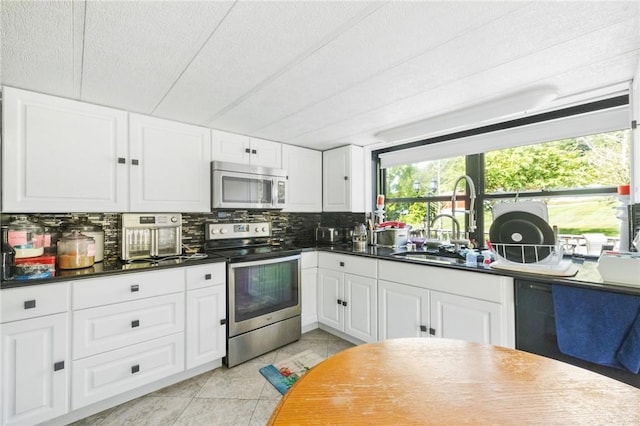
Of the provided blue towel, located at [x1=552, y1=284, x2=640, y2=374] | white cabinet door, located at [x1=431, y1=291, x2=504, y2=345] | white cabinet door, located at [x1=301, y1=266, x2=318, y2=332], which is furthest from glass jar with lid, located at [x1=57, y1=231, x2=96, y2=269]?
blue towel, located at [x1=552, y1=284, x2=640, y2=374]

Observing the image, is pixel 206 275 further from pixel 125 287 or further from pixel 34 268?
pixel 34 268

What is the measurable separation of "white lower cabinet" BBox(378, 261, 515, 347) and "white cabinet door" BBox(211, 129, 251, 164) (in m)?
1.74

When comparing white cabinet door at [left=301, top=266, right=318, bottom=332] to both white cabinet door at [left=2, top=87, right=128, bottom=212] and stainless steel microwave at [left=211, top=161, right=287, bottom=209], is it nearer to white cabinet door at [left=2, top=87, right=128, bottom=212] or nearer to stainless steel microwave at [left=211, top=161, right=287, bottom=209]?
stainless steel microwave at [left=211, top=161, right=287, bottom=209]

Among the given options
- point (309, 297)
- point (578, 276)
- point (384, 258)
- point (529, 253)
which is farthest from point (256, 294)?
point (578, 276)

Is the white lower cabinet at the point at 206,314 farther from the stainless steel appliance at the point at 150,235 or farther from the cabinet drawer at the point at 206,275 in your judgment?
the stainless steel appliance at the point at 150,235

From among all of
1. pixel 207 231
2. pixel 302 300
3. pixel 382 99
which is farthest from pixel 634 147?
pixel 207 231

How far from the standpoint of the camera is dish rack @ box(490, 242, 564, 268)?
161 centimetres

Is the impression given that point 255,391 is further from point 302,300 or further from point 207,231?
point 207,231

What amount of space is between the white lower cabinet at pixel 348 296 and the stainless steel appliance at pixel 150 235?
1.41 m

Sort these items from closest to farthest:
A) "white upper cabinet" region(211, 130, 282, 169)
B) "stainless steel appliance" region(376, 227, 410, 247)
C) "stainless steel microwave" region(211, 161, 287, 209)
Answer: "stainless steel microwave" region(211, 161, 287, 209), "white upper cabinet" region(211, 130, 282, 169), "stainless steel appliance" region(376, 227, 410, 247)

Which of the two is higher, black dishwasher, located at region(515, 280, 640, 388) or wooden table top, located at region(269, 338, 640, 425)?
wooden table top, located at region(269, 338, 640, 425)

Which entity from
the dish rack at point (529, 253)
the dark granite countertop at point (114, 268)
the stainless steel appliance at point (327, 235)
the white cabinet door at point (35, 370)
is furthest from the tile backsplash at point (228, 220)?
the dish rack at point (529, 253)

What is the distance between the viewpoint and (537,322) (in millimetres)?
1588

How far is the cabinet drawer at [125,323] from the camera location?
5.51 ft
